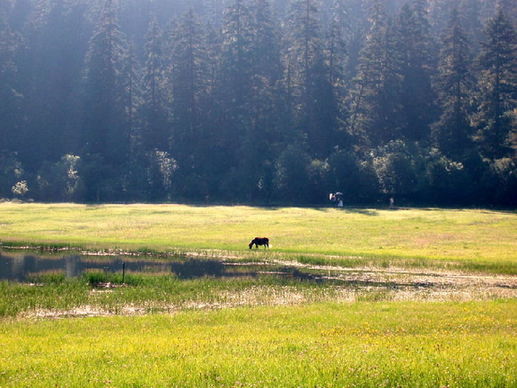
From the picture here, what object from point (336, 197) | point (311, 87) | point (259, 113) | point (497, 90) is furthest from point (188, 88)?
point (497, 90)

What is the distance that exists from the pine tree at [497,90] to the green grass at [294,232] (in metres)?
21.3

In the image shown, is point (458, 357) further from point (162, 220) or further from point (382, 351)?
point (162, 220)

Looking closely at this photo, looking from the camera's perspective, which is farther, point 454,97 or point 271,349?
point 454,97

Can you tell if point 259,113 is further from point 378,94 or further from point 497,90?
point 497,90

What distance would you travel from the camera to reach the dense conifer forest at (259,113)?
9838 cm

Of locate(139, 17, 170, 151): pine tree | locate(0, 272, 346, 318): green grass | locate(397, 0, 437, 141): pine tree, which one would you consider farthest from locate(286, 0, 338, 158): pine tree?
locate(0, 272, 346, 318): green grass

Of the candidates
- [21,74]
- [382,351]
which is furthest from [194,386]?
[21,74]

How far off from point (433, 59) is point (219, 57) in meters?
40.6

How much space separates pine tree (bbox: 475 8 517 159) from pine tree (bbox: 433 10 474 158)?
250 centimetres

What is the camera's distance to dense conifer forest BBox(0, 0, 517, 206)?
98375 millimetres

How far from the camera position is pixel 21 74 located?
429 feet

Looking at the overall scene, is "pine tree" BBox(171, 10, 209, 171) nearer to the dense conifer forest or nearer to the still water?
the dense conifer forest

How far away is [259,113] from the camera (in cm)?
11344

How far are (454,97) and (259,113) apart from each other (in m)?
32.6
